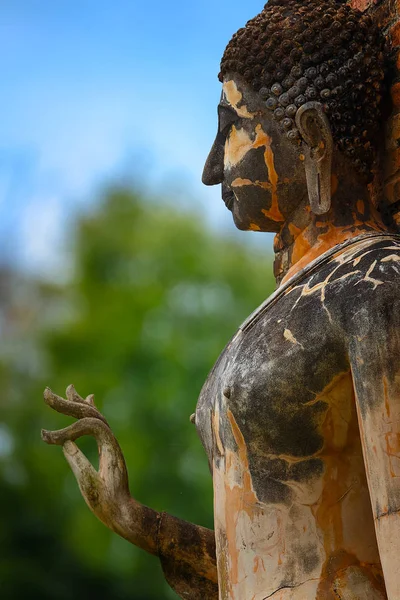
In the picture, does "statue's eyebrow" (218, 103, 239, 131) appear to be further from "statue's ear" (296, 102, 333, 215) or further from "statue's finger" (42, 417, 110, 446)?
"statue's finger" (42, 417, 110, 446)

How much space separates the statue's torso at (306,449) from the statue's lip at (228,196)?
2.25 ft

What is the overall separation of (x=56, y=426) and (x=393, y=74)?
43.4 ft

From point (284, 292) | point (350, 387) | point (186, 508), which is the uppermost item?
point (284, 292)

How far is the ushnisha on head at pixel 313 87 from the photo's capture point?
4.62 m

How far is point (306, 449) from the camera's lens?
4176 millimetres

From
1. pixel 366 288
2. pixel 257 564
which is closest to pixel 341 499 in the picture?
pixel 257 564

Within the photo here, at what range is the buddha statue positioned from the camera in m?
4.03

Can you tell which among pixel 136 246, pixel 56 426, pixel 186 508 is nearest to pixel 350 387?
pixel 186 508

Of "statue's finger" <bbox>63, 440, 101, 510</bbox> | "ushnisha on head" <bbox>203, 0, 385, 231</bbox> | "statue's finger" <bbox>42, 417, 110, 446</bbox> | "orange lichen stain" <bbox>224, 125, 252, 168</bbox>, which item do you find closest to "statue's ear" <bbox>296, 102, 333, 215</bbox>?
"ushnisha on head" <bbox>203, 0, 385, 231</bbox>

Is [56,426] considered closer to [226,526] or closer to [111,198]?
[111,198]

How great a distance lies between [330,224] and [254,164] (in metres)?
0.41

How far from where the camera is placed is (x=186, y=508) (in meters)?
15.7

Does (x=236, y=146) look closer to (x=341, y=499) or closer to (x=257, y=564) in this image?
(x=341, y=499)

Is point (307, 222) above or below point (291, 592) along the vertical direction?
above
